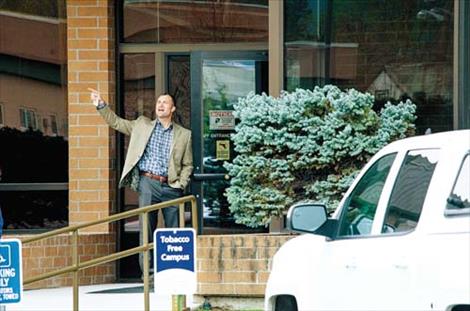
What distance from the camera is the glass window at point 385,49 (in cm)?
1341

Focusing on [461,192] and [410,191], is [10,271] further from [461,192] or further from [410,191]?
[461,192]

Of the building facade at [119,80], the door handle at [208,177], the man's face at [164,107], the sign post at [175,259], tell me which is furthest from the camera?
the door handle at [208,177]

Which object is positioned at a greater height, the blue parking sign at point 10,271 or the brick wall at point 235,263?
the blue parking sign at point 10,271

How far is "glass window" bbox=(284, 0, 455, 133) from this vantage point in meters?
13.4

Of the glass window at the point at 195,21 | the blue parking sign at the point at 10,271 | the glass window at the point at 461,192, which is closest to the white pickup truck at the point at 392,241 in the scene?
the glass window at the point at 461,192

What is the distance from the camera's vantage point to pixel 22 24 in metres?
14.9

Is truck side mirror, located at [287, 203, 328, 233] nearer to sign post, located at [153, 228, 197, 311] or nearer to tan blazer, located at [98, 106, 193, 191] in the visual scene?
sign post, located at [153, 228, 197, 311]

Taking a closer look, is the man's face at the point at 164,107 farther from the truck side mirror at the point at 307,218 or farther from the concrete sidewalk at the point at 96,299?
the truck side mirror at the point at 307,218

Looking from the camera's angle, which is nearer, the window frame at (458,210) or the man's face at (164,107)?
the window frame at (458,210)

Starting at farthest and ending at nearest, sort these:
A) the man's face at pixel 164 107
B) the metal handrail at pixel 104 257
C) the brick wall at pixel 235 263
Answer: the man's face at pixel 164 107 < the brick wall at pixel 235 263 < the metal handrail at pixel 104 257

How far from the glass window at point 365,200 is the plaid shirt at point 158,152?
21.1 ft

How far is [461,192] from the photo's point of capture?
610 centimetres

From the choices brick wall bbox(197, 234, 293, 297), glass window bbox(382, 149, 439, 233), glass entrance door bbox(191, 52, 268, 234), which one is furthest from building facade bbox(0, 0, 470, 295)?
glass window bbox(382, 149, 439, 233)

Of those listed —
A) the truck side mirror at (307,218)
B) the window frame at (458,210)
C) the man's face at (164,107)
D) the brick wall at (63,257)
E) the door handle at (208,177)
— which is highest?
the man's face at (164,107)
